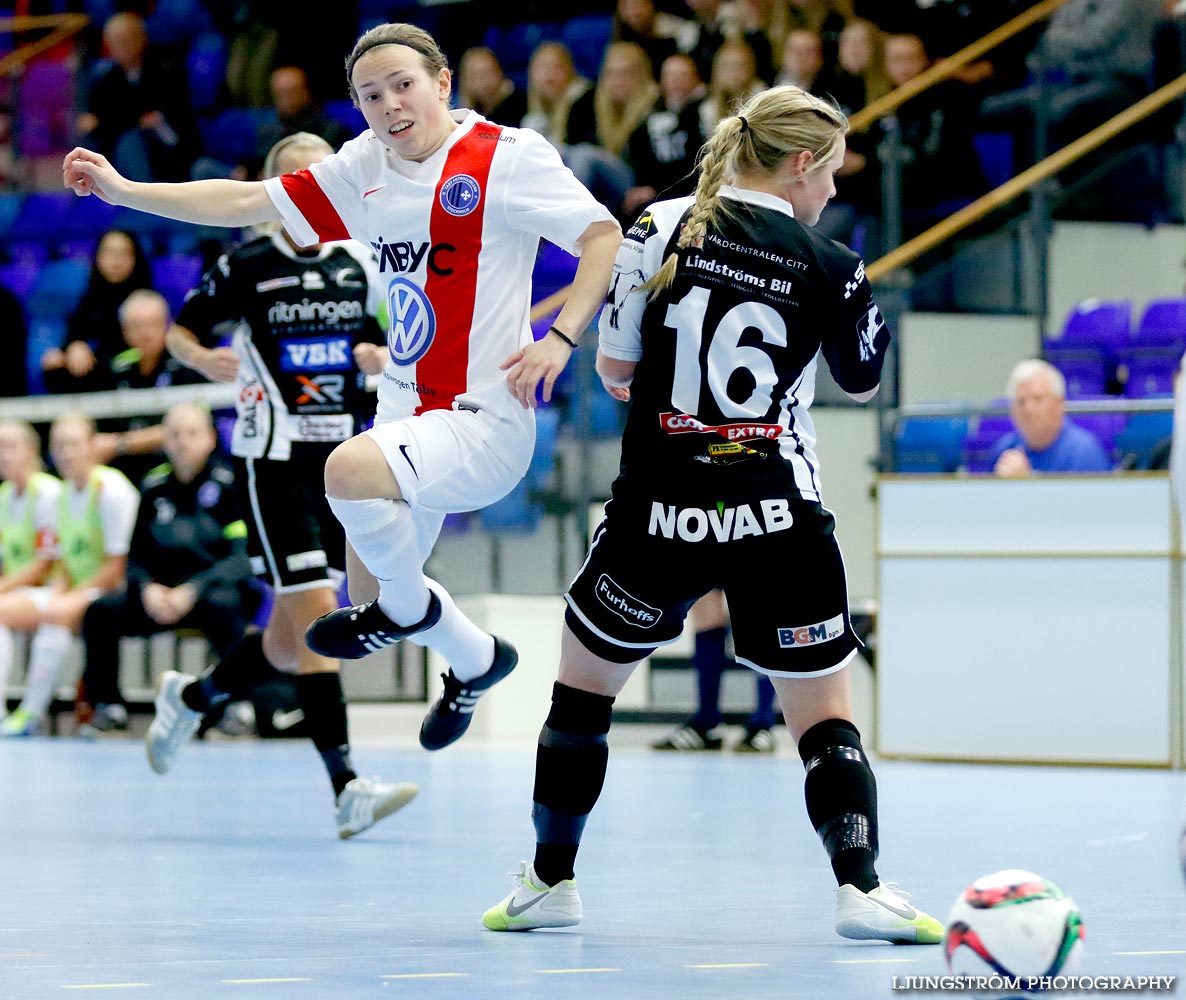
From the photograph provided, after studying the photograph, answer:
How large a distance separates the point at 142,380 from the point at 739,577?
8653 mm

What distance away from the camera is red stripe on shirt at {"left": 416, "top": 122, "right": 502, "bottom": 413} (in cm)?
463

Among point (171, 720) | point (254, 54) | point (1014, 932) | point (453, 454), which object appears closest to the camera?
point (1014, 932)

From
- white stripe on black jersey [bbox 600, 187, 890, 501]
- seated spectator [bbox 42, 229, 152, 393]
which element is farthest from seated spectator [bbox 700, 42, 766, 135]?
white stripe on black jersey [bbox 600, 187, 890, 501]

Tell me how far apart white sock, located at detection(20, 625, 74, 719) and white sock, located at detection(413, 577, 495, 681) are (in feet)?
21.0

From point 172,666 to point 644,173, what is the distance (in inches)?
161

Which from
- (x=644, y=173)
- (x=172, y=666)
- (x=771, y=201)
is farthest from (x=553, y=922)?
(x=644, y=173)

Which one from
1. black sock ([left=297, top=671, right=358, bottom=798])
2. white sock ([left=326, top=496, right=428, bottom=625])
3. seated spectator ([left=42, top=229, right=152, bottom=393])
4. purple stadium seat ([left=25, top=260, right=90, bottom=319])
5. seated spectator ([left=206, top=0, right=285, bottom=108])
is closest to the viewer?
white sock ([left=326, top=496, right=428, bottom=625])

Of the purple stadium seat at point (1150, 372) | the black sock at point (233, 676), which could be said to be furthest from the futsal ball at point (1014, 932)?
the purple stadium seat at point (1150, 372)

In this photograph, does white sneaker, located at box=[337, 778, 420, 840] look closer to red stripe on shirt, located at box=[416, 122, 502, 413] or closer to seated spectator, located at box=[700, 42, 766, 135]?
red stripe on shirt, located at box=[416, 122, 502, 413]

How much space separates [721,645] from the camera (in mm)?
9320

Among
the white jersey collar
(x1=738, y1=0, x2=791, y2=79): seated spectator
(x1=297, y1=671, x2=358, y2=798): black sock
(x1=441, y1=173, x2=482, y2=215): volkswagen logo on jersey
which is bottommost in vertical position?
(x1=297, y1=671, x2=358, y2=798): black sock

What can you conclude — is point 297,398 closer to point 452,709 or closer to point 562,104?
point 452,709

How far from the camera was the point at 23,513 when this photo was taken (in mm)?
11648

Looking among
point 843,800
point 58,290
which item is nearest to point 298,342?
point 843,800
